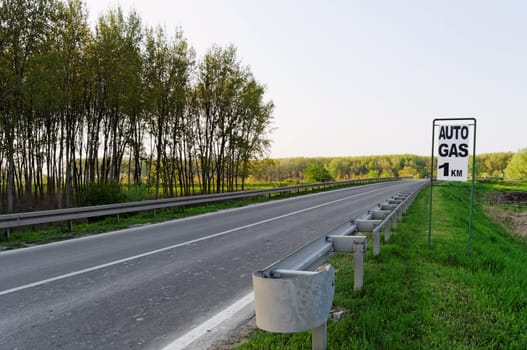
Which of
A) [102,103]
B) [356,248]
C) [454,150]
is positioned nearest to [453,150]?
[454,150]

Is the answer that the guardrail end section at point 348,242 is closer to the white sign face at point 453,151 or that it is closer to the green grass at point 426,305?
the green grass at point 426,305

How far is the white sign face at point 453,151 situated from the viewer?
24.8 feet

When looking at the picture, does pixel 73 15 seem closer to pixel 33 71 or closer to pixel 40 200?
pixel 33 71

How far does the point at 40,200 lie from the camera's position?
2644 centimetres

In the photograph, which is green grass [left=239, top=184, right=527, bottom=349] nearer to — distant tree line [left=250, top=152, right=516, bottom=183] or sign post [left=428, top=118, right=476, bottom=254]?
sign post [left=428, top=118, right=476, bottom=254]

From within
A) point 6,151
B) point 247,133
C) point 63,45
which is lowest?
point 6,151

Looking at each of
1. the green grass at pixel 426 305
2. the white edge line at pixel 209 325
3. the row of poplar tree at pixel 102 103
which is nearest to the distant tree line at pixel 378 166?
the row of poplar tree at pixel 102 103

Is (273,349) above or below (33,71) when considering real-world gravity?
below

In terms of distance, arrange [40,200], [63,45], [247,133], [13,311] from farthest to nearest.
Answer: [247,133]
[40,200]
[63,45]
[13,311]

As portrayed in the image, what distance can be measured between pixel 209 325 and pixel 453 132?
609cm

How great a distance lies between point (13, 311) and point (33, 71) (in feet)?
60.7

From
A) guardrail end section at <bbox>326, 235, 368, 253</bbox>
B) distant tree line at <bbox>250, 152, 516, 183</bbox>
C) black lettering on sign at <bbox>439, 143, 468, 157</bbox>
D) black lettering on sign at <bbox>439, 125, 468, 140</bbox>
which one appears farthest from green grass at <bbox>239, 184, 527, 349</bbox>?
distant tree line at <bbox>250, 152, 516, 183</bbox>

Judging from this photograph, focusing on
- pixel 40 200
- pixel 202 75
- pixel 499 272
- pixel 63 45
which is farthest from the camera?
pixel 202 75

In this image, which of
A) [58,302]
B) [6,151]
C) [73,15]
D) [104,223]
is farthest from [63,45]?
[58,302]
